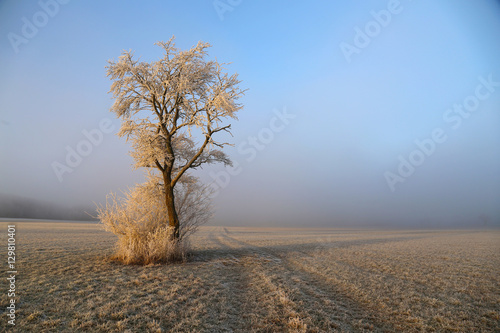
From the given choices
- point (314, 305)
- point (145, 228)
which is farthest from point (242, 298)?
point (145, 228)

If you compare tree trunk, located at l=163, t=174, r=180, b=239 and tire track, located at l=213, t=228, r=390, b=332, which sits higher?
tree trunk, located at l=163, t=174, r=180, b=239

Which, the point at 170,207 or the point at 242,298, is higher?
the point at 170,207

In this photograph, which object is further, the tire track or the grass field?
the tire track

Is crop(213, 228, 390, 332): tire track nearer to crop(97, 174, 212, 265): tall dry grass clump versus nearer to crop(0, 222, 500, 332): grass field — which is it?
crop(0, 222, 500, 332): grass field

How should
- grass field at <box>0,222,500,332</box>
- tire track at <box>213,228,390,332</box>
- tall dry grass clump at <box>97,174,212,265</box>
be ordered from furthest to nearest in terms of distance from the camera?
tall dry grass clump at <box>97,174,212,265</box>, tire track at <box>213,228,390,332</box>, grass field at <box>0,222,500,332</box>

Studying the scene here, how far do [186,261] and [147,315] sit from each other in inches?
244

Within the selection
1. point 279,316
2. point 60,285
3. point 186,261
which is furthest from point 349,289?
point 60,285

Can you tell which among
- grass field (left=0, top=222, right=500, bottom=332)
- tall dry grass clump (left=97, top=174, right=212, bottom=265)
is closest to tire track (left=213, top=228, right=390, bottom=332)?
grass field (left=0, top=222, right=500, bottom=332)

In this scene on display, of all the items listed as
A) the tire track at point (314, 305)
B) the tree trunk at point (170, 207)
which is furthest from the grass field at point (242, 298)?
the tree trunk at point (170, 207)

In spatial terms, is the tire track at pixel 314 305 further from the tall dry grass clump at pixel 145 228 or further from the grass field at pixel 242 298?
the tall dry grass clump at pixel 145 228

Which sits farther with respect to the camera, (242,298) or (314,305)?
(242,298)

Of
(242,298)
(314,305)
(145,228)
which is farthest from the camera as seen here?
(145,228)

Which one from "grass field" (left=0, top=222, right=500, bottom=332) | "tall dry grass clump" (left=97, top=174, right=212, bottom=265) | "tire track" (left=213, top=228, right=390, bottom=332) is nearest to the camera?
"grass field" (left=0, top=222, right=500, bottom=332)

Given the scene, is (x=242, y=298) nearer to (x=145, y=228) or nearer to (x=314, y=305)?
(x=314, y=305)
